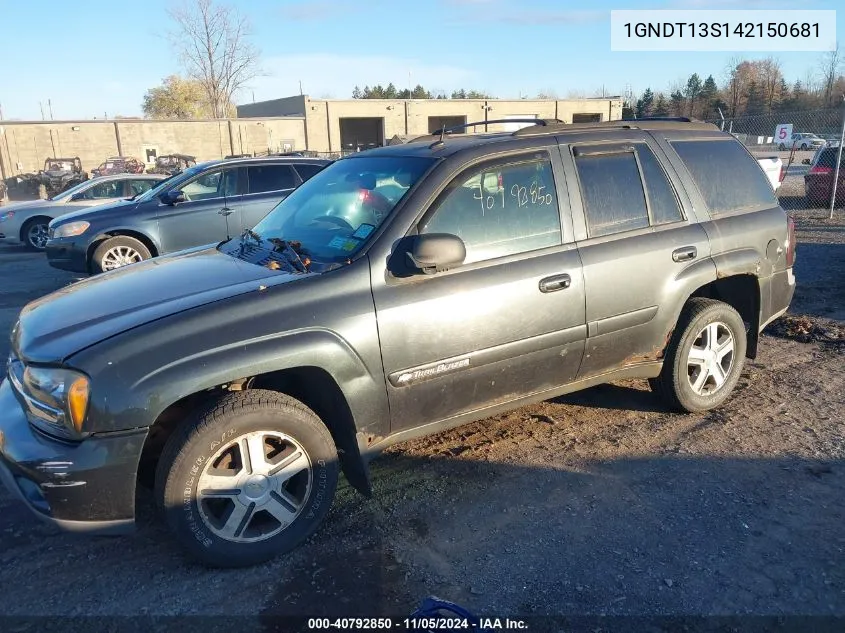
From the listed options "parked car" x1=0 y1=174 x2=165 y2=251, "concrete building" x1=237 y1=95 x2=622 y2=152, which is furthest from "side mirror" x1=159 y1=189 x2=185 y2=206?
"concrete building" x1=237 y1=95 x2=622 y2=152

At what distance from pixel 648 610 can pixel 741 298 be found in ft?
9.45

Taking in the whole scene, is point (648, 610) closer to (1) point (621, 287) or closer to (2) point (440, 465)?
(2) point (440, 465)

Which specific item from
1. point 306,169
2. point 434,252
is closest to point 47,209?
point 306,169

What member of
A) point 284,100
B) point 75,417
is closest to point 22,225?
point 75,417

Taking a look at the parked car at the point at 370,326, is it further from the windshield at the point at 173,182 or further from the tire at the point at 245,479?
the windshield at the point at 173,182

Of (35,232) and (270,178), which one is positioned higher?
(270,178)

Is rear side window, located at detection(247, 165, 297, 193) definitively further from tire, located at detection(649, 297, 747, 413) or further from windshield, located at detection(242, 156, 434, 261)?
tire, located at detection(649, 297, 747, 413)

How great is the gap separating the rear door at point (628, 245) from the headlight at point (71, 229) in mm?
7263

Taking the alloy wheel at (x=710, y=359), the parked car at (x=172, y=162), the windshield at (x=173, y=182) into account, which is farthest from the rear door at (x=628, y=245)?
the parked car at (x=172, y=162)

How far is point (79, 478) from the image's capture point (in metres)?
2.66

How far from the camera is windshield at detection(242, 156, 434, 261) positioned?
11.3 feet

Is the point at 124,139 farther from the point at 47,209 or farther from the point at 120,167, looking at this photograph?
the point at 47,209

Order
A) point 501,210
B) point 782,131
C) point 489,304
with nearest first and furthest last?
point 489,304
point 501,210
point 782,131

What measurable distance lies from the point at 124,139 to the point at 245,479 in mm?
43455
